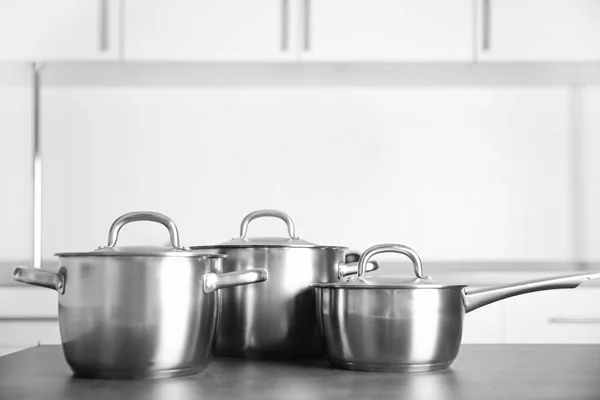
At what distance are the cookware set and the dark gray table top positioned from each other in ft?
0.07

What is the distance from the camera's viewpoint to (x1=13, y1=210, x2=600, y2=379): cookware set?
686mm

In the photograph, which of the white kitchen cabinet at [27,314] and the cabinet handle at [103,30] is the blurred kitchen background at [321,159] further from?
the white kitchen cabinet at [27,314]

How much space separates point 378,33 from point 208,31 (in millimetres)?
582

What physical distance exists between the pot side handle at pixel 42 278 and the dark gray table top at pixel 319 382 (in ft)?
0.28

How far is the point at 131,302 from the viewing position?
0.68 metres

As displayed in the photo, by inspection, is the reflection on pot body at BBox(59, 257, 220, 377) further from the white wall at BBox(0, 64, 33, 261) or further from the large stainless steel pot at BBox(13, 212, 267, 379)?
the white wall at BBox(0, 64, 33, 261)

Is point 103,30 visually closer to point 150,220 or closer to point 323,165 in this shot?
point 323,165

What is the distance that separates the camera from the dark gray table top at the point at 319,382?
607mm

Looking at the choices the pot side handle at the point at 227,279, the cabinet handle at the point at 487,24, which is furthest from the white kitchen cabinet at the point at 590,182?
the pot side handle at the point at 227,279

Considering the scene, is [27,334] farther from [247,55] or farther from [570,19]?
[570,19]

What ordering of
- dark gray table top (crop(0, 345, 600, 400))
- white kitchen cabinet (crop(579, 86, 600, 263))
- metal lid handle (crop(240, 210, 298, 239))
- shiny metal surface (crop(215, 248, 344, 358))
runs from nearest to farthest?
dark gray table top (crop(0, 345, 600, 400)) → shiny metal surface (crop(215, 248, 344, 358)) → metal lid handle (crop(240, 210, 298, 239)) → white kitchen cabinet (crop(579, 86, 600, 263))

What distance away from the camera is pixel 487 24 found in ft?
8.32

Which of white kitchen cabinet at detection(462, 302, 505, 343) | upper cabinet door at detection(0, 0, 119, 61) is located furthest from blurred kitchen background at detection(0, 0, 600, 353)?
white kitchen cabinet at detection(462, 302, 505, 343)

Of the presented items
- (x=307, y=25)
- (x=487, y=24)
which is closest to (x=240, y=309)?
(x=307, y=25)
